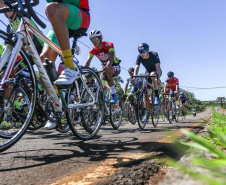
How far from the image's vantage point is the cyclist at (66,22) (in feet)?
6.79

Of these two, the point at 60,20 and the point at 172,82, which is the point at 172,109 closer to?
the point at 172,82

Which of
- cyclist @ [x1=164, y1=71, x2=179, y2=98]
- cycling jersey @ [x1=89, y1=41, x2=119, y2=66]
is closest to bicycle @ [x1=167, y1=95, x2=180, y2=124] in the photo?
cyclist @ [x1=164, y1=71, x2=179, y2=98]

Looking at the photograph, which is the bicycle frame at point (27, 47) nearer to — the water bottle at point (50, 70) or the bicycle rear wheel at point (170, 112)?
the water bottle at point (50, 70)

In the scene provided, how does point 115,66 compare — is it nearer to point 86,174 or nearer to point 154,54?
point 154,54

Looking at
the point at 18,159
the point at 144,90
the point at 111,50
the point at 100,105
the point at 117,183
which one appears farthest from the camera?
the point at 144,90

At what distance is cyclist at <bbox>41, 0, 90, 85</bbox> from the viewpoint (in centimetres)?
207

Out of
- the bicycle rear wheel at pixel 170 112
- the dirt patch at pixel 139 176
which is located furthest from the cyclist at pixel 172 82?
the dirt patch at pixel 139 176

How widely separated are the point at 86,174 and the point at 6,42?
47.9 inches

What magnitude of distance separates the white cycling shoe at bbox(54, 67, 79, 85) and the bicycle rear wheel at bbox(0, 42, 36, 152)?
0.83ft

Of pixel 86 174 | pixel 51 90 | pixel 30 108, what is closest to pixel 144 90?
pixel 51 90

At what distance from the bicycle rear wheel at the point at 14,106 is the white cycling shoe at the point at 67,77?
25 centimetres

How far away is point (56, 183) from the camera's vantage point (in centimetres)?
100

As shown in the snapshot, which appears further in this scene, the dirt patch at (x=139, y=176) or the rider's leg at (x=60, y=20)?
the rider's leg at (x=60, y=20)

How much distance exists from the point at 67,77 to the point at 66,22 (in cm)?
57
